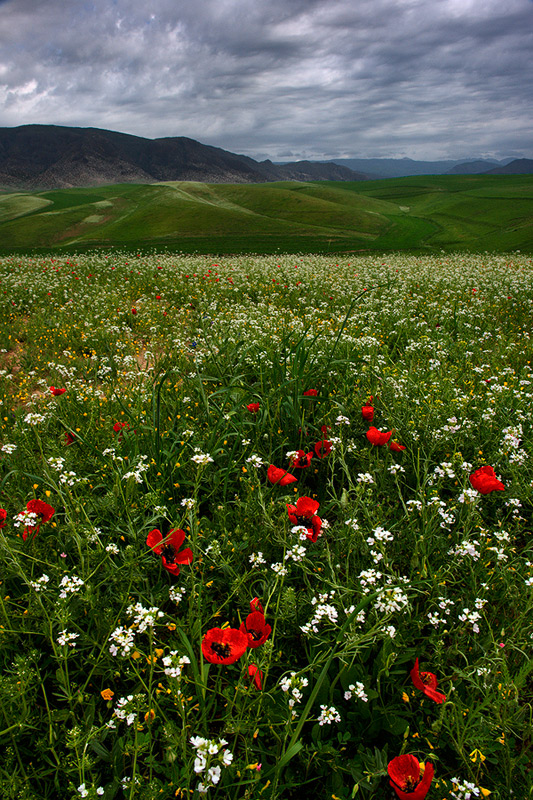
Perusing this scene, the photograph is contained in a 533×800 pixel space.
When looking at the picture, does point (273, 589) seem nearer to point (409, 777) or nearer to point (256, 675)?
point (256, 675)

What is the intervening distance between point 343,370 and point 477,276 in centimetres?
1108

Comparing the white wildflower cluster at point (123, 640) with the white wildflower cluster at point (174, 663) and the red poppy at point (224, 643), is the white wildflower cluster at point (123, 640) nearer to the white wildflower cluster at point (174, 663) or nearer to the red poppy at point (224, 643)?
the white wildflower cluster at point (174, 663)

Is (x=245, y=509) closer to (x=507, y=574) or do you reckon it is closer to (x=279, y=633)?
(x=279, y=633)

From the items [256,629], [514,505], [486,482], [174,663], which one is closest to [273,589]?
[256,629]

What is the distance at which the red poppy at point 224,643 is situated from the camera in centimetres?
191

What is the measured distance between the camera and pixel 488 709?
2.03 metres

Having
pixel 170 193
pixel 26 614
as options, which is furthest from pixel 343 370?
pixel 170 193

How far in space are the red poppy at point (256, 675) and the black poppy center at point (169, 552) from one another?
0.79 m

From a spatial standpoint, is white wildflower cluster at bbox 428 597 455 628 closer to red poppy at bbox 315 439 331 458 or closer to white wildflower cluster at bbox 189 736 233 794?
white wildflower cluster at bbox 189 736 233 794

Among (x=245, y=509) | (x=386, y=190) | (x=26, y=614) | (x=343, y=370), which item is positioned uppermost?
(x=386, y=190)

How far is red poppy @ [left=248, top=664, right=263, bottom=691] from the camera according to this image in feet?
6.17

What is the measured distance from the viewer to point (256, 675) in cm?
188

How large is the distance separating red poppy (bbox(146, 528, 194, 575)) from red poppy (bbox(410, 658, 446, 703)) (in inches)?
50.6

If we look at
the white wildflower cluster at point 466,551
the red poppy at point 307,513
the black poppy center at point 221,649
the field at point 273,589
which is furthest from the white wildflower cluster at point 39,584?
the white wildflower cluster at point 466,551
